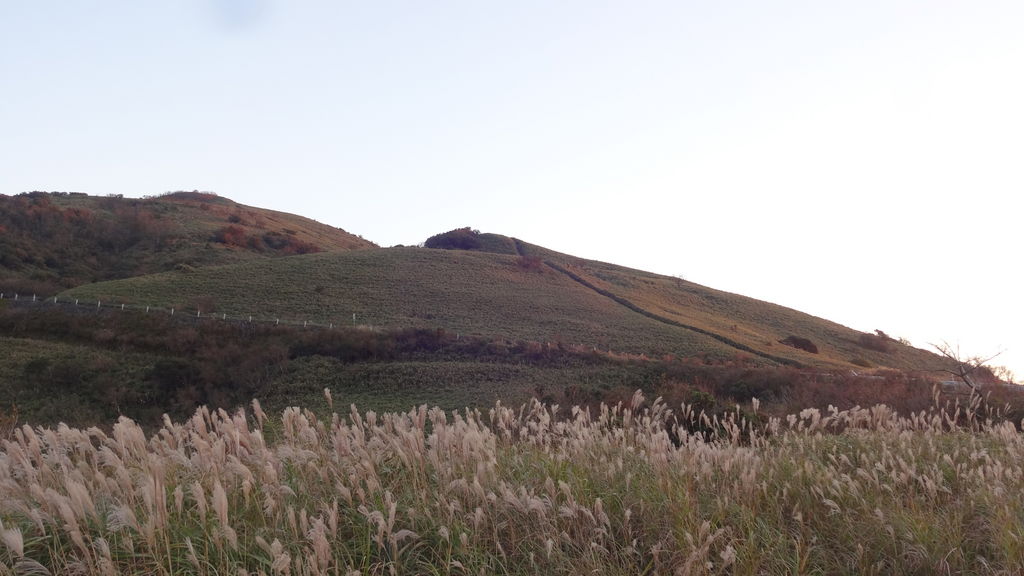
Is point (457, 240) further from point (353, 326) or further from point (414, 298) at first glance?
point (353, 326)

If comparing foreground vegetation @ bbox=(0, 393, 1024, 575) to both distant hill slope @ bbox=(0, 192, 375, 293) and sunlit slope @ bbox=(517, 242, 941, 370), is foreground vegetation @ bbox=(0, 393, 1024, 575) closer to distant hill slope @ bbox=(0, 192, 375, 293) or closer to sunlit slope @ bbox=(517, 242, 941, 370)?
sunlit slope @ bbox=(517, 242, 941, 370)

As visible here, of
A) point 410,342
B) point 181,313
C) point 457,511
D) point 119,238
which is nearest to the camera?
point 457,511

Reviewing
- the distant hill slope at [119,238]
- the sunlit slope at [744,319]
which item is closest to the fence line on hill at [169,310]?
the distant hill slope at [119,238]

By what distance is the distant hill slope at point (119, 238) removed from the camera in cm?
6384

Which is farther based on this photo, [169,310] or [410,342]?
[169,310]

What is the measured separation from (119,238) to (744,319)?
62151mm

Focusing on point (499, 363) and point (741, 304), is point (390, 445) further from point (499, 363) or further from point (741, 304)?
point (741, 304)

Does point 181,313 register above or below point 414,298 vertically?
below

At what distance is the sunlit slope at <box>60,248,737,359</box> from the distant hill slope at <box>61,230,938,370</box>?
111 millimetres

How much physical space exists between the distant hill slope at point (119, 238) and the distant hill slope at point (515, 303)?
837 cm

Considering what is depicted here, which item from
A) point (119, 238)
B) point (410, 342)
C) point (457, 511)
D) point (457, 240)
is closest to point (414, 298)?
point (410, 342)

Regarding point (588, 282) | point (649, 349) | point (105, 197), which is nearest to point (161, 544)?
point (649, 349)

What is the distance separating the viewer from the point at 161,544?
3.84 meters

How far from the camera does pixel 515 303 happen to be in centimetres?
5719
